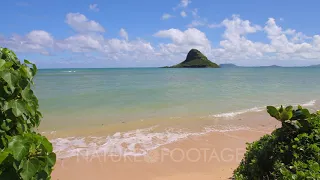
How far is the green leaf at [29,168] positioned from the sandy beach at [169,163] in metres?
4.07

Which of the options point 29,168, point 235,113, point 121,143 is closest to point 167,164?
point 121,143

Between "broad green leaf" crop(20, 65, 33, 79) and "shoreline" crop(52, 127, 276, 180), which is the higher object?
"broad green leaf" crop(20, 65, 33, 79)

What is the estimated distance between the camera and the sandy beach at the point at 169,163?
5961mm

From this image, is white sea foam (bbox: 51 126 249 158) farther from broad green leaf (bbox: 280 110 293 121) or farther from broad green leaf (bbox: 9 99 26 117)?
broad green leaf (bbox: 9 99 26 117)

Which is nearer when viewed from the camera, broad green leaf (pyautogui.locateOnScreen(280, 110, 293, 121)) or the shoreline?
broad green leaf (pyautogui.locateOnScreen(280, 110, 293, 121))

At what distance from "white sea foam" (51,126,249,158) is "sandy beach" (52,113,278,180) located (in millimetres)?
297

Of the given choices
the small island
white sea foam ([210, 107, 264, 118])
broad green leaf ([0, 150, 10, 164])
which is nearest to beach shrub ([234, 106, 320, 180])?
broad green leaf ([0, 150, 10, 164])

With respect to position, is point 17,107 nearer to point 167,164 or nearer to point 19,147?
point 19,147

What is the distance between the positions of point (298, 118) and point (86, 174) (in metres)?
4.62

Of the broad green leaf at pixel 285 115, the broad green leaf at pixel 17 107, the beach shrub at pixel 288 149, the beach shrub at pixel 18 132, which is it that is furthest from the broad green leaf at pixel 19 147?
the broad green leaf at pixel 285 115

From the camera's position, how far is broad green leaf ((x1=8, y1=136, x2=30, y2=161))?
6.23ft

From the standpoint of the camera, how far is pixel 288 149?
10.3ft

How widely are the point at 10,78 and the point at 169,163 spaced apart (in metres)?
5.14

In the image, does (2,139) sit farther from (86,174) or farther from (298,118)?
(86,174)
